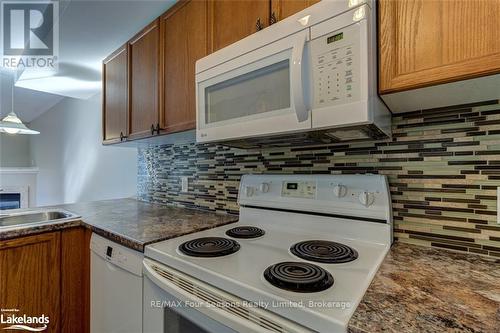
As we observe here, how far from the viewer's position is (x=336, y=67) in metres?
0.76

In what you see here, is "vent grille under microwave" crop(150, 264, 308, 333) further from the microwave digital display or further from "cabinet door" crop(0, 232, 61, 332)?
"cabinet door" crop(0, 232, 61, 332)

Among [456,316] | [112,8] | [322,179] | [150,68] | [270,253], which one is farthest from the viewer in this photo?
[150,68]

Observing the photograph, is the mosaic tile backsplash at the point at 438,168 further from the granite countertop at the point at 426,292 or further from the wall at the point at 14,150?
the wall at the point at 14,150

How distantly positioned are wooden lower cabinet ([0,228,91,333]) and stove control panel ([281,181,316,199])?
1.18m

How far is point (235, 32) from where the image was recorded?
113cm

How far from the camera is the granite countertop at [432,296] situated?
1.54 feet

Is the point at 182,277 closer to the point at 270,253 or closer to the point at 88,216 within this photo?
the point at 270,253

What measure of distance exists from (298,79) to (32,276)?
168cm

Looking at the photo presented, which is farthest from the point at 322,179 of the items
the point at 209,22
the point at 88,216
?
the point at 88,216

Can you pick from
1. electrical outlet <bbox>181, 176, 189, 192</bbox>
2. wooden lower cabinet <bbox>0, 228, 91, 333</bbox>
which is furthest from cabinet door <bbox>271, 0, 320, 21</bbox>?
wooden lower cabinet <bbox>0, 228, 91, 333</bbox>

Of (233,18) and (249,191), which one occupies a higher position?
(233,18)

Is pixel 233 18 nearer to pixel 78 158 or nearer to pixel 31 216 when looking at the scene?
pixel 31 216

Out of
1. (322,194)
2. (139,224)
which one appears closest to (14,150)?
(139,224)

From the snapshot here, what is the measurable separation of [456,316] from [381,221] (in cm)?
49
